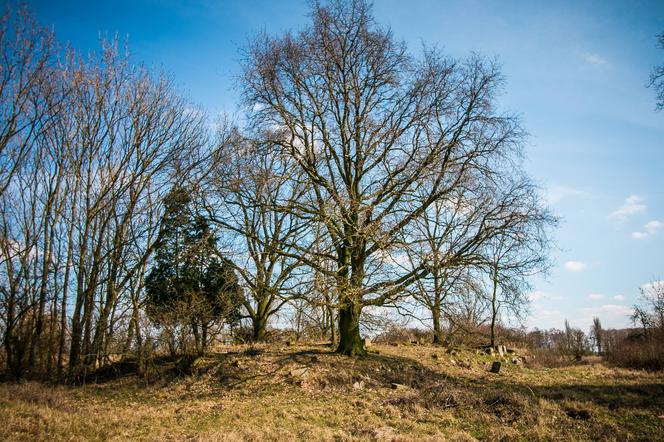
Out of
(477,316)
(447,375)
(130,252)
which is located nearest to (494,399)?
(477,316)

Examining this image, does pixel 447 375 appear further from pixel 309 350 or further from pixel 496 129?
pixel 496 129

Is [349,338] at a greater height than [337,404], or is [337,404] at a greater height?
[349,338]

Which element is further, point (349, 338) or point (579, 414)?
point (349, 338)

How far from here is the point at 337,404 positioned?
9.35 meters

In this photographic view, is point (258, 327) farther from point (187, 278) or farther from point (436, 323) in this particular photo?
point (436, 323)

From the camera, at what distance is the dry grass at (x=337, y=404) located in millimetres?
7133

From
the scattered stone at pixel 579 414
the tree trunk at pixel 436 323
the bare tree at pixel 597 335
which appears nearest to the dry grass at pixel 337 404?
the scattered stone at pixel 579 414

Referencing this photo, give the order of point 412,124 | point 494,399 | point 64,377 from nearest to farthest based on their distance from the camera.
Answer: point 494,399 → point 412,124 → point 64,377

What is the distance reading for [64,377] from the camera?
14.6m

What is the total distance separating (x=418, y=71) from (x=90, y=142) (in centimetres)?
1327

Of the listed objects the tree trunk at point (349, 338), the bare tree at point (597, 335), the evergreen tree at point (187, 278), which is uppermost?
the evergreen tree at point (187, 278)

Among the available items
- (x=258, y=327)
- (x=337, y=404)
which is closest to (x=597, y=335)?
(x=258, y=327)

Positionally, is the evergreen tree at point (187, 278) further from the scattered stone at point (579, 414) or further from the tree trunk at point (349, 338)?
the scattered stone at point (579, 414)

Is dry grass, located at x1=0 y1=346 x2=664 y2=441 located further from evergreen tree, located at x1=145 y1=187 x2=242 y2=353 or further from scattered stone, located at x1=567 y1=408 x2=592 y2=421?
evergreen tree, located at x1=145 y1=187 x2=242 y2=353
